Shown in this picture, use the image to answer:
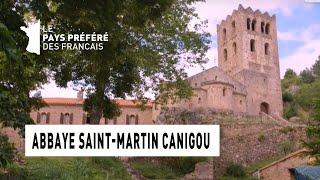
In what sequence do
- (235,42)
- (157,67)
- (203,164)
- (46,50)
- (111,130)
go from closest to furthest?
(111,130) → (46,50) → (157,67) → (203,164) → (235,42)

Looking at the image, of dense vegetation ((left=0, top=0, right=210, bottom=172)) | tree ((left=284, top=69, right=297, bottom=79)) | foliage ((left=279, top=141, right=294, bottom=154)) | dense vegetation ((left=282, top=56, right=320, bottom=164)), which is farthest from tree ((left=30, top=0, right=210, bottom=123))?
tree ((left=284, top=69, right=297, bottom=79))

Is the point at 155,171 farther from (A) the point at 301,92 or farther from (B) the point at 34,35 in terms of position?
(A) the point at 301,92

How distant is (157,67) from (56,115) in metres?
12.7

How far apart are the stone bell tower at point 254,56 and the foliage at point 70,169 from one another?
850 inches

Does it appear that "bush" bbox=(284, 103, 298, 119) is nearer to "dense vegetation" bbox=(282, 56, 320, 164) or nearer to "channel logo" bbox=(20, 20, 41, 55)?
"dense vegetation" bbox=(282, 56, 320, 164)

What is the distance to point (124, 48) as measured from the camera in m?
7.70

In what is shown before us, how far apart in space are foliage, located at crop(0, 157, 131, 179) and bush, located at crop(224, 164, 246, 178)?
4777 mm

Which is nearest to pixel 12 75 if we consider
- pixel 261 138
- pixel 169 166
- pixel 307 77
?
pixel 169 166

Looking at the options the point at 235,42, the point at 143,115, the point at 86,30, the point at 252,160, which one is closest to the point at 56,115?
the point at 143,115

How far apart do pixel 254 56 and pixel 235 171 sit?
756 inches

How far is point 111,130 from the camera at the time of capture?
595 cm

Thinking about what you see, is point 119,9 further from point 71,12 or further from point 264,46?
point 264,46

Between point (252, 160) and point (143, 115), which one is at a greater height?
point (143, 115)

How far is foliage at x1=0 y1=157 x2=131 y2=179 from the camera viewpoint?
32.5 feet
